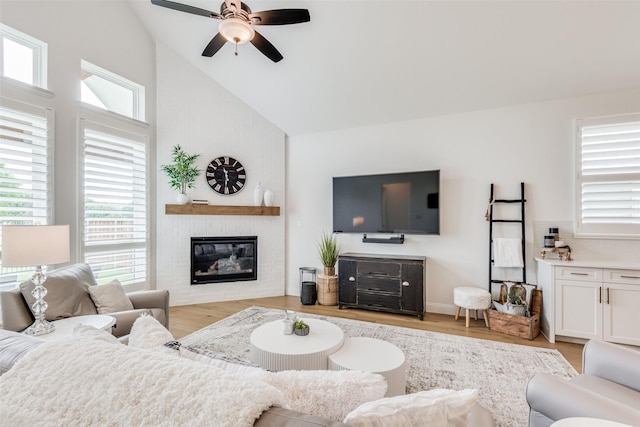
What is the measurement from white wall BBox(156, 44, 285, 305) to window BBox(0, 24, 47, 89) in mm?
1397

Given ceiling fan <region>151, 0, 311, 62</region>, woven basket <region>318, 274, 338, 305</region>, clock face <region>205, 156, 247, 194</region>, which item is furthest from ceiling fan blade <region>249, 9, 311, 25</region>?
woven basket <region>318, 274, 338, 305</region>

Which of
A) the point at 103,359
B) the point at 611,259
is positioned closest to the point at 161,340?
the point at 103,359

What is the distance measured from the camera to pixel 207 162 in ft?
15.4

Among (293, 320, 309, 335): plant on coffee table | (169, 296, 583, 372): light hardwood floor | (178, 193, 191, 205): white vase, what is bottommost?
(169, 296, 583, 372): light hardwood floor

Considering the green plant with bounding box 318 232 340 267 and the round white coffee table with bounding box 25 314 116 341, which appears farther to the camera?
the green plant with bounding box 318 232 340 267

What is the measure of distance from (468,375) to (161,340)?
2423 millimetres

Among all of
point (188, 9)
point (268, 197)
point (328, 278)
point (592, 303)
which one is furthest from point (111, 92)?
point (592, 303)

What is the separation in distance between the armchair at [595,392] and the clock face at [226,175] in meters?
4.42

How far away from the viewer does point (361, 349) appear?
2221 mm

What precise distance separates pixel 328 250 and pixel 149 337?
11.5 feet

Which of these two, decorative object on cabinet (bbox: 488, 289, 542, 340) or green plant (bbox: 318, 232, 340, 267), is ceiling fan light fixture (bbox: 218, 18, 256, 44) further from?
decorative object on cabinet (bbox: 488, 289, 542, 340)

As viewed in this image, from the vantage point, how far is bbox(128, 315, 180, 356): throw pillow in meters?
1.06

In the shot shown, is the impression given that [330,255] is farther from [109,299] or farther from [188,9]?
[188,9]

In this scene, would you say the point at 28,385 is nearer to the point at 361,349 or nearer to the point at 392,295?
the point at 361,349
